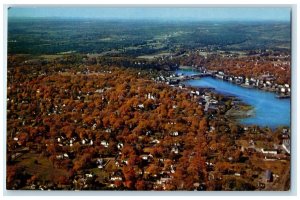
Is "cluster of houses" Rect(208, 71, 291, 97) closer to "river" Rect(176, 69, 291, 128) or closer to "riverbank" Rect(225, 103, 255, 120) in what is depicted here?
"river" Rect(176, 69, 291, 128)

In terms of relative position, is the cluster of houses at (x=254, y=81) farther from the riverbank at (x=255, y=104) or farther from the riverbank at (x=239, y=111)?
the riverbank at (x=239, y=111)

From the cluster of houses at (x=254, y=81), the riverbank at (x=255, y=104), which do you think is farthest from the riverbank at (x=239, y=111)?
the cluster of houses at (x=254, y=81)

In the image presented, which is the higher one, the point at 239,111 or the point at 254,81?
the point at 254,81

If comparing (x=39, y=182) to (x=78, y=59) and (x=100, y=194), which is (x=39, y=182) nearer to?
(x=100, y=194)

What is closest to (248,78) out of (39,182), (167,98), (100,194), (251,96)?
(251,96)

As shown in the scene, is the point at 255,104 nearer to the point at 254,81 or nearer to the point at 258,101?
the point at 258,101

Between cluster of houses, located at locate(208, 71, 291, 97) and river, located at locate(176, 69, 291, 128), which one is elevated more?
cluster of houses, located at locate(208, 71, 291, 97)

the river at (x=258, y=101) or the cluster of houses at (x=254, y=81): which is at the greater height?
the cluster of houses at (x=254, y=81)

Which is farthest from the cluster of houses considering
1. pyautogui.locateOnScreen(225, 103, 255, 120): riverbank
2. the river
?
pyautogui.locateOnScreen(225, 103, 255, 120): riverbank

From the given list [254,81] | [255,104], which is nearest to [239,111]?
[255,104]
